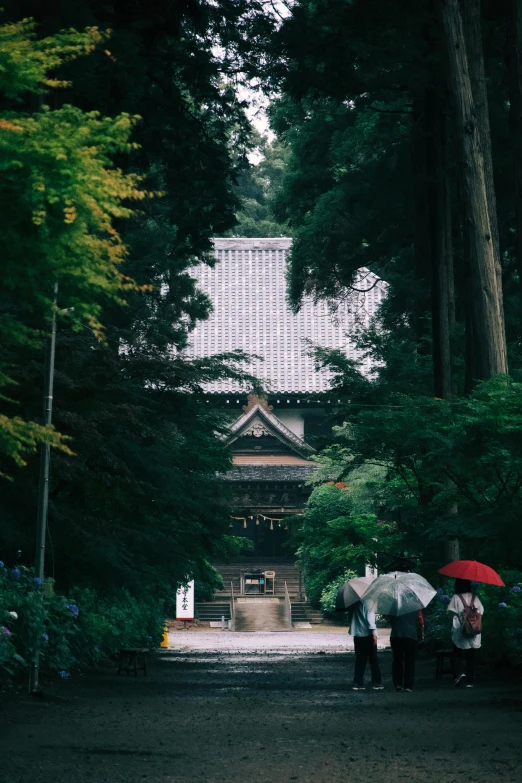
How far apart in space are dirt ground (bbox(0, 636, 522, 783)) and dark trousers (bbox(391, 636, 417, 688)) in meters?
0.22

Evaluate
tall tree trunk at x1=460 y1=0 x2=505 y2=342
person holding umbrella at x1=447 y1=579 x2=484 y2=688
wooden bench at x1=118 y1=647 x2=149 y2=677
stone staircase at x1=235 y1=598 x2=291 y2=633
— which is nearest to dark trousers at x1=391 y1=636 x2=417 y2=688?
person holding umbrella at x1=447 y1=579 x2=484 y2=688

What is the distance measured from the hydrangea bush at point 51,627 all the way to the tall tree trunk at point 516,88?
889cm

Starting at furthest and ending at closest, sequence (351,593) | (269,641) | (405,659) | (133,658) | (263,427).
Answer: (263,427)
(269,641)
(133,658)
(351,593)
(405,659)

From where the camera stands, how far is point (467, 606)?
1465 cm

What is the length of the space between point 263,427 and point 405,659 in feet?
112

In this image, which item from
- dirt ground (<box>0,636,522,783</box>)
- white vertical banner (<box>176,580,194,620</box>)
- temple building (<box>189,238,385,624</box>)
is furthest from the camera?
temple building (<box>189,238,385,624</box>)

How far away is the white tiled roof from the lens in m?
54.0

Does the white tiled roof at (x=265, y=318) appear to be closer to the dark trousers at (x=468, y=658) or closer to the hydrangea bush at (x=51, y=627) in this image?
the hydrangea bush at (x=51, y=627)

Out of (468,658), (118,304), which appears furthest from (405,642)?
(118,304)

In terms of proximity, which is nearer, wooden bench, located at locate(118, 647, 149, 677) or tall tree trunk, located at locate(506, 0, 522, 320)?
wooden bench, located at locate(118, 647, 149, 677)

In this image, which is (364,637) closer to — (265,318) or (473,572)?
(473,572)

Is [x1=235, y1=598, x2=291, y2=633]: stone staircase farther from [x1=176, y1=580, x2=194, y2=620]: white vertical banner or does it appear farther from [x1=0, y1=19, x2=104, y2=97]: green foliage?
[x1=0, y1=19, x2=104, y2=97]: green foliage

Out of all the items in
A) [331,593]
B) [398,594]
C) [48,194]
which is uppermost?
[48,194]

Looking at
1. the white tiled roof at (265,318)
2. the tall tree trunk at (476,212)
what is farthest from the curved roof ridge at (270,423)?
the tall tree trunk at (476,212)
